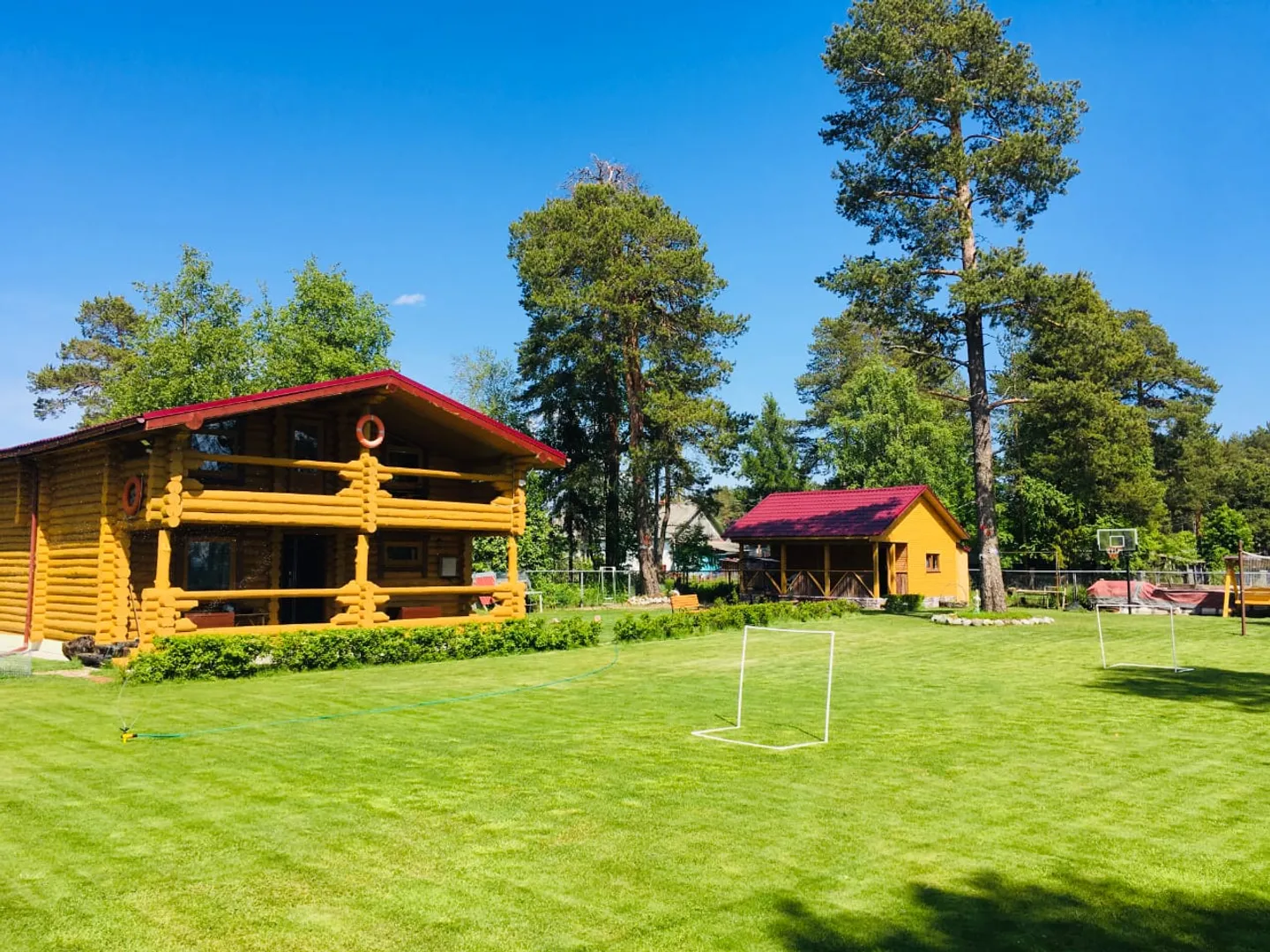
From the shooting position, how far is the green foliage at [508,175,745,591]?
40.7m

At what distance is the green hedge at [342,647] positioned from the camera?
49.1 ft

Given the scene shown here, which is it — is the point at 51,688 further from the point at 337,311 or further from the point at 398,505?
the point at 337,311

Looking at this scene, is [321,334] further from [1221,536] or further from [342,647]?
[1221,536]

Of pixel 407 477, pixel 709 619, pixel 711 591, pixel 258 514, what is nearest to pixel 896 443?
pixel 711 591

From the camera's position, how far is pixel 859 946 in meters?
4.49

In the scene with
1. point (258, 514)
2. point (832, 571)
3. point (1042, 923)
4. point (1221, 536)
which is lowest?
point (1042, 923)

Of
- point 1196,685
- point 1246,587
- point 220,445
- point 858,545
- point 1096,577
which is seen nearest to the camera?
point 1196,685

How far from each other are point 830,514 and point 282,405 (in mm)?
26383

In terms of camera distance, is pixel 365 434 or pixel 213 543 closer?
pixel 365 434

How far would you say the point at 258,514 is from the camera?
57.6ft

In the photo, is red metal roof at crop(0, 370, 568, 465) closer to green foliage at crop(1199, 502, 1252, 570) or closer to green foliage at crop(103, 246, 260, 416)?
green foliage at crop(103, 246, 260, 416)

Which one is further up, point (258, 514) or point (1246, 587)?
point (258, 514)

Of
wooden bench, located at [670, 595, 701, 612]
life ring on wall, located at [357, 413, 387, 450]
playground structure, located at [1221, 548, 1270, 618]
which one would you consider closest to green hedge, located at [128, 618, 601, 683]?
life ring on wall, located at [357, 413, 387, 450]

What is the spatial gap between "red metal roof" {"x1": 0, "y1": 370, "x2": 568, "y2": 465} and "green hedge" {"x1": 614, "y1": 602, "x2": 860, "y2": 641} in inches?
186
